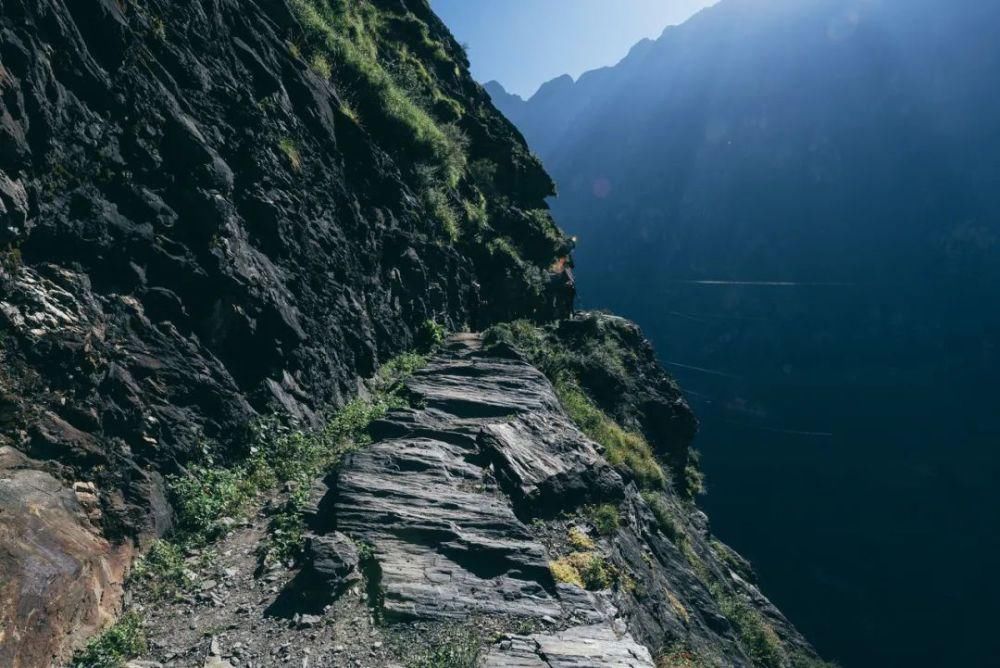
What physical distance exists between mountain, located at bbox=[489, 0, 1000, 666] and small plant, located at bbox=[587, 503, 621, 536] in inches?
1901

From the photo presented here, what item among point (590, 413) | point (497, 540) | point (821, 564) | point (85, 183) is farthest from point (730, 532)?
point (85, 183)

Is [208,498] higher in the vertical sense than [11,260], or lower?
lower

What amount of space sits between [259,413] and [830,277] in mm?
102092

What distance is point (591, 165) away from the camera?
132125 millimetres

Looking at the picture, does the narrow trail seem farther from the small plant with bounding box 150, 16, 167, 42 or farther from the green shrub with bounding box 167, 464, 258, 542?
the small plant with bounding box 150, 16, 167, 42

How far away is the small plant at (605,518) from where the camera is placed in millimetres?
10055

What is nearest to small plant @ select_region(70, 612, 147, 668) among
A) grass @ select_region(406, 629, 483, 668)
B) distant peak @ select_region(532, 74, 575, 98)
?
grass @ select_region(406, 629, 483, 668)

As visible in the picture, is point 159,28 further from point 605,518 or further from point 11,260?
point 605,518

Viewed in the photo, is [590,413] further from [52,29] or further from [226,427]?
[52,29]

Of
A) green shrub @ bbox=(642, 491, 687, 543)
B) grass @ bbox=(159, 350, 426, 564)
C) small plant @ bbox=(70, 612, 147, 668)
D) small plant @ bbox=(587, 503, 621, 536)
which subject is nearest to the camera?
small plant @ bbox=(70, 612, 147, 668)

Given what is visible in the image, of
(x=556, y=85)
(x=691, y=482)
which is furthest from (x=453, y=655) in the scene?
(x=556, y=85)

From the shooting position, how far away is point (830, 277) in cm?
9538

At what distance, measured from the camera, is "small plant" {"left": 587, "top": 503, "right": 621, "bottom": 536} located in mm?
10055

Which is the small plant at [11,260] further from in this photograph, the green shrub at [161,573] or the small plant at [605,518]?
the small plant at [605,518]
